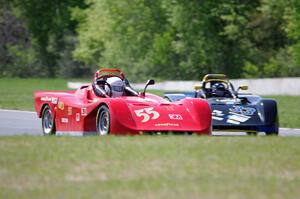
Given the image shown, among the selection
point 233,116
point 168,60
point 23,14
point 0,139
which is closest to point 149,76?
point 168,60

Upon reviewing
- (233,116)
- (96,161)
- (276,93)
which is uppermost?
(96,161)

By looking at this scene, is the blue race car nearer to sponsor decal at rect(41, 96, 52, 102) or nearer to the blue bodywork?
the blue bodywork

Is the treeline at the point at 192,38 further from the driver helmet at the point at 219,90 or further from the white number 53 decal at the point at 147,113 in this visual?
the white number 53 decal at the point at 147,113

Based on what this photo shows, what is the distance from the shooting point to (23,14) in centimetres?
7881

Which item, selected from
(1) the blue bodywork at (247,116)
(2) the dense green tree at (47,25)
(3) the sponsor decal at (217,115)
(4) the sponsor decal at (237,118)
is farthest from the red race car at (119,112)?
(2) the dense green tree at (47,25)

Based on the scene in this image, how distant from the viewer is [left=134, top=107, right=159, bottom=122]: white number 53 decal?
1519 centimetres

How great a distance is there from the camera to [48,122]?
59.7 feet

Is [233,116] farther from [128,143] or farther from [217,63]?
[217,63]

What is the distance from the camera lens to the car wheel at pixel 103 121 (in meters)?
15.3

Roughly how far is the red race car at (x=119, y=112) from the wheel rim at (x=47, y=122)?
0.14m

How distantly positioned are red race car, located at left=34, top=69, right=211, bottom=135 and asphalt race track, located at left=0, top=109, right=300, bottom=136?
1418 millimetres

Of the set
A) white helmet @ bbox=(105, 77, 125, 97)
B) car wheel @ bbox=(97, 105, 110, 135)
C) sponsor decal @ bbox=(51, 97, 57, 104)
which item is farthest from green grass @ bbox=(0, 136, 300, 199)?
sponsor decal @ bbox=(51, 97, 57, 104)

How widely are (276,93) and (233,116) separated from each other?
17.3 m

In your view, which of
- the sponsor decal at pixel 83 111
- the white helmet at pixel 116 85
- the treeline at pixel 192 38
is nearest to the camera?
the sponsor decal at pixel 83 111
